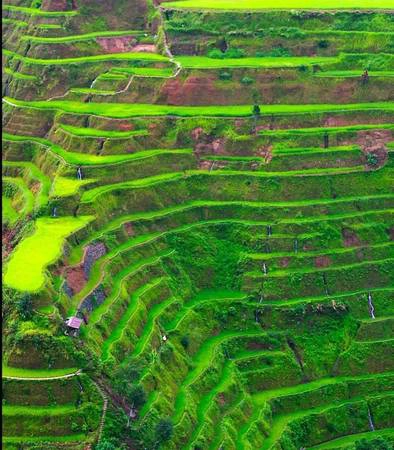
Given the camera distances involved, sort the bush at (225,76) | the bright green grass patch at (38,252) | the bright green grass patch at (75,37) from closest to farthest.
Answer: the bright green grass patch at (38,252)
the bush at (225,76)
the bright green grass patch at (75,37)

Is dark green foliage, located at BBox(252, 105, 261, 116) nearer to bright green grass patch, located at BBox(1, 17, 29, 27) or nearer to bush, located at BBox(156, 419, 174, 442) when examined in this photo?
bright green grass patch, located at BBox(1, 17, 29, 27)

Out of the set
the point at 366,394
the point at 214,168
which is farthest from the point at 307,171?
the point at 366,394

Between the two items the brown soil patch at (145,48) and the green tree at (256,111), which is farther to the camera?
the brown soil patch at (145,48)

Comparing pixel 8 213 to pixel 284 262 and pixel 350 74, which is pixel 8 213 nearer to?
pixel 284 262

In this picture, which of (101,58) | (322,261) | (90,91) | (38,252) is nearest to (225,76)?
(90,91)

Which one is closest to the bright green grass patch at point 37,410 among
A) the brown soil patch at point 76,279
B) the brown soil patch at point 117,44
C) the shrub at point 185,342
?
the brown soil patch at point 76,279

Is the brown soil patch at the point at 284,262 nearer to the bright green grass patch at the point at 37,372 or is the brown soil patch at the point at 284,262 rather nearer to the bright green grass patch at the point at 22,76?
the bright green grass patch at the point at 37,372
